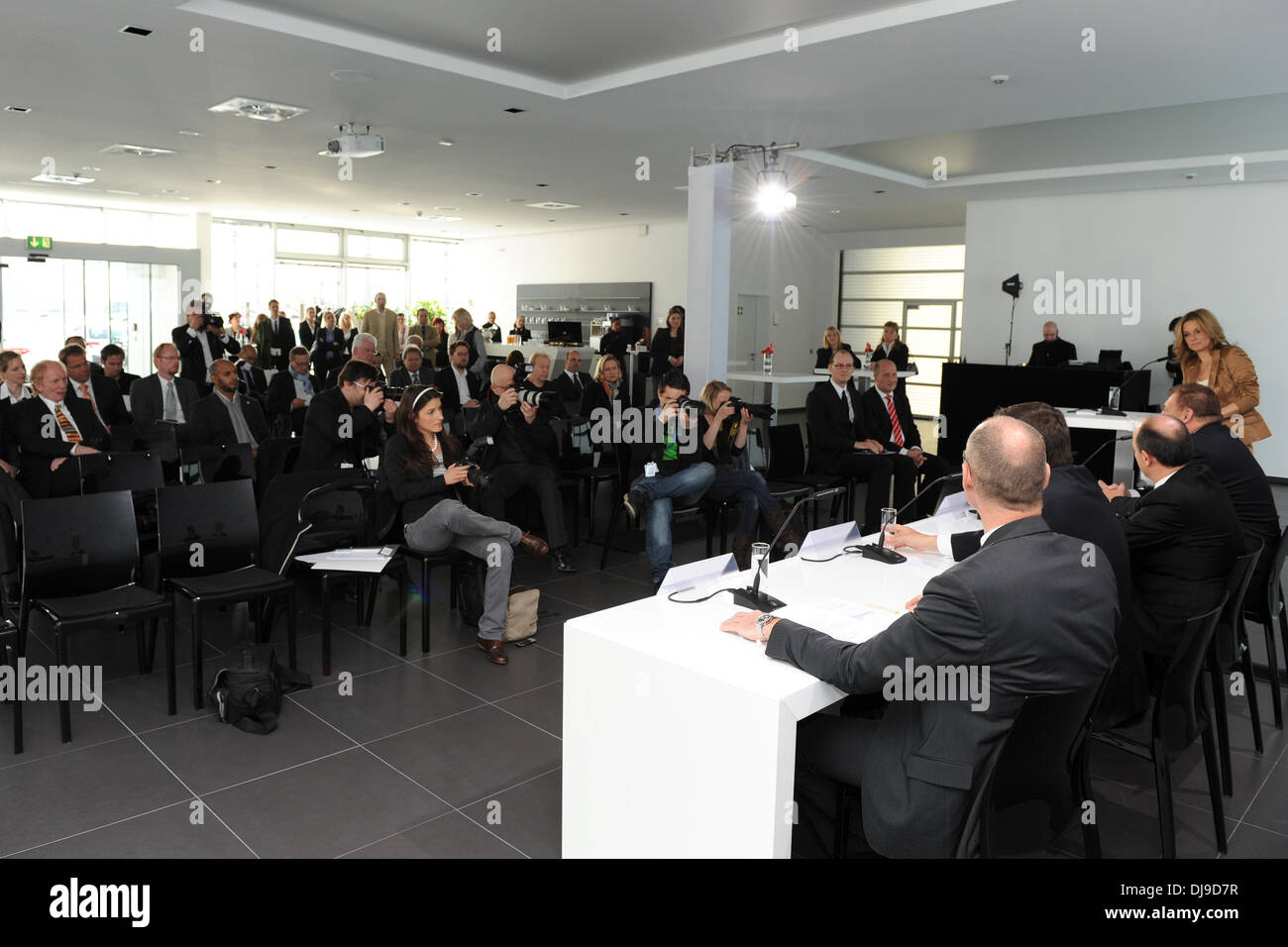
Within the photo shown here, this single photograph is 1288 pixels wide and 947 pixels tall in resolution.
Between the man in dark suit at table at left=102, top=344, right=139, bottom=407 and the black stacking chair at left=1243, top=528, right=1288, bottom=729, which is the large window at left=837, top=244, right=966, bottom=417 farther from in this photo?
the black stacking chair at left=1243, top=528, right=1288, bottom=729

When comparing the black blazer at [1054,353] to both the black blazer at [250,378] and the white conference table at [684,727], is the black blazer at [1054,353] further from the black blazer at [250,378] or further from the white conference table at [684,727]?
the white conference table at [684,727]

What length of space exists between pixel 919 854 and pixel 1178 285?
11159mm

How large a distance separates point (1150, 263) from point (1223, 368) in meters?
5.76

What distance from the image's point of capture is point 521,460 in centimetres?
629

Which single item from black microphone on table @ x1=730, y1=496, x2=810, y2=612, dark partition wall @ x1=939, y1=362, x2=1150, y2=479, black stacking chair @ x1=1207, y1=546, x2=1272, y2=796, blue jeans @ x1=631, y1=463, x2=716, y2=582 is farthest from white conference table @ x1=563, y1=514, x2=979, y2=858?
dark partition wall @ x1=939, y1=362, x2=1150, y2=479

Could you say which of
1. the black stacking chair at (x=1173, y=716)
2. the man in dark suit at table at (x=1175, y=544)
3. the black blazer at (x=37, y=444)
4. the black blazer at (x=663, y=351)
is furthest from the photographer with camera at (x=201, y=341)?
the black stacking chair at (x=1173, y=716)

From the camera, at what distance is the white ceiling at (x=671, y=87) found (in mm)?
5477

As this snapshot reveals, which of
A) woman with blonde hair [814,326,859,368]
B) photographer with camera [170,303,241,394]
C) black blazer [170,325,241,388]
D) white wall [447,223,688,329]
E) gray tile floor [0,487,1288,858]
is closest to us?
gray tile floor [0,487,1288,858]

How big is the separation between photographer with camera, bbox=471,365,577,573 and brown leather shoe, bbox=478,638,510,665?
141 cm

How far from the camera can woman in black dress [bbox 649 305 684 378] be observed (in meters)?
11.5

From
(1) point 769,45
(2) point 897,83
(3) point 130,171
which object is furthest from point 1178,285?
(3) point 130,171

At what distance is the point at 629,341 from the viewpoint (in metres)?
16.5

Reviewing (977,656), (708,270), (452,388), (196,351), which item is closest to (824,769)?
(977,656)
